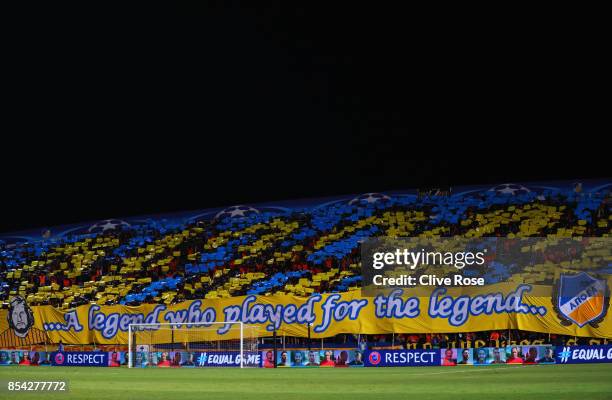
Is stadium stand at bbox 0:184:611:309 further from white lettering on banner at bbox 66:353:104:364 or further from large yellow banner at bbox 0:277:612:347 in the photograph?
white lettering on banner at bbox 66:353:104:364

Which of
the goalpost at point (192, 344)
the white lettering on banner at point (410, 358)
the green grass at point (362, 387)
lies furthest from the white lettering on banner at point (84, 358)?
the green grass at point (362, 387)

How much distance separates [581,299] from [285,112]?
73.0 ft

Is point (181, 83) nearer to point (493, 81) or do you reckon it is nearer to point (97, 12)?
point (97, 12)

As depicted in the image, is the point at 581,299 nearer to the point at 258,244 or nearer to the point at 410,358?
the point at 410,358

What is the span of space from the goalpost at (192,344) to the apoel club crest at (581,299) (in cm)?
937

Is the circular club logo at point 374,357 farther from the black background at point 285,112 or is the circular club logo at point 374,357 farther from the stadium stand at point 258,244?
the black background at point 285,112

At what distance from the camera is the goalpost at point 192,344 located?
28.8 metres

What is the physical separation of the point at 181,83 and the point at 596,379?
103ft

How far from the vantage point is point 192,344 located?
29.6 m

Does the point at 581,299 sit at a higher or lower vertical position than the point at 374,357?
higher

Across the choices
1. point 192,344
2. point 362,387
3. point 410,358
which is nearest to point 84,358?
point 192,344

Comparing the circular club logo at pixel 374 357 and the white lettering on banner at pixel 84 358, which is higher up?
the circular club logo at pixel 374 357

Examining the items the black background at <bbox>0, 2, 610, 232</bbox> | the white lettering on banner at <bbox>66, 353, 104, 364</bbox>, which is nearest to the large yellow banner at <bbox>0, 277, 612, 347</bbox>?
the white lettering on banner at <bbox>66, 353, 104, 364</bbox>

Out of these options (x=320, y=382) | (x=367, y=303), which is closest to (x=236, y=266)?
(x=367, y=303)
